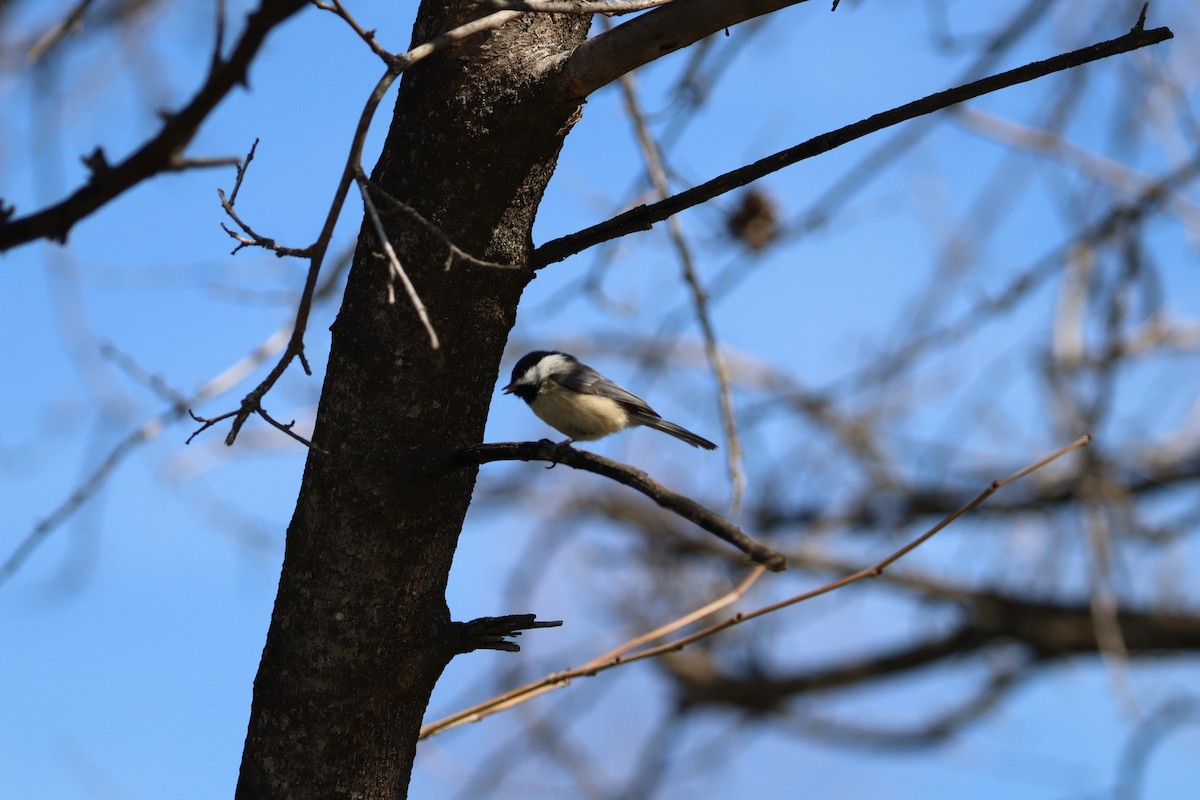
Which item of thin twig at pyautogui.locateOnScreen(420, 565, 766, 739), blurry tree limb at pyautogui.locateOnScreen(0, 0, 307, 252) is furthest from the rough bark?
blurry tree limb at pyautogui.locateOnScreen(0, 0, 307, 252)

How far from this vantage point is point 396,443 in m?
1.86

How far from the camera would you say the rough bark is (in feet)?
6.06

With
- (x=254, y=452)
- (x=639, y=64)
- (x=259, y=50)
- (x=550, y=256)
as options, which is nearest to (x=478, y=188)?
(x=550, y=256)

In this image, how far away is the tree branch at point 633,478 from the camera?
1.44 m

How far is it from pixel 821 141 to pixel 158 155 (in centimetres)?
101

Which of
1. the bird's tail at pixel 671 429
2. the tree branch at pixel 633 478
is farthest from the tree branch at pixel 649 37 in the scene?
the bird's tail at pixel 671 429

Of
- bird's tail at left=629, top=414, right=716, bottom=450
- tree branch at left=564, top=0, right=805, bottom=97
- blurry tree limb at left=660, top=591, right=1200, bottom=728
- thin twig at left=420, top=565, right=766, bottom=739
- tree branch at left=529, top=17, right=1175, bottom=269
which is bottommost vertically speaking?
thin twig at left=420, top=565, right=766, bottom=739

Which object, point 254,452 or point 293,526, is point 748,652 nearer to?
point 254,452

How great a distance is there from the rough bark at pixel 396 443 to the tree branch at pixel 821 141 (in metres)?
0.14

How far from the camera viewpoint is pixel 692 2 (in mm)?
1687

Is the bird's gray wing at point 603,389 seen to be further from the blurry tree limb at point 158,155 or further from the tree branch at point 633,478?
the blurry tree limb at point 158,155

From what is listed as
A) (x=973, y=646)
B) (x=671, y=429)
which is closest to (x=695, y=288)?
(x=671, y=429)

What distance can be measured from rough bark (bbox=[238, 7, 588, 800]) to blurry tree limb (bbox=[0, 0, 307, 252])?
581mm

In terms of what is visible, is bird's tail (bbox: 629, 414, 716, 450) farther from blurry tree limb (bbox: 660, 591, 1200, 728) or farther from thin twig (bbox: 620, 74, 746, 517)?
blurry tree limb (bbox: 660, 591, 1200, 728)
